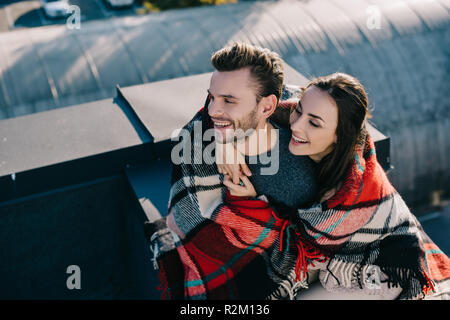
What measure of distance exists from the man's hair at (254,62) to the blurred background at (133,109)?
3.82 feet

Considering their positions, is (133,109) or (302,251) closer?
(302,251)

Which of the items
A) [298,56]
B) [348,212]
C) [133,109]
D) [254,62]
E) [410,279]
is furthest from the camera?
[298,56]

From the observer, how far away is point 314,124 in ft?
7.59

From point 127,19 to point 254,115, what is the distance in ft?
23.2

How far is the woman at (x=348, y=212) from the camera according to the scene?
2262 millimetres

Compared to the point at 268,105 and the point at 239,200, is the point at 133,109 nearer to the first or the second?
the point at 268,105

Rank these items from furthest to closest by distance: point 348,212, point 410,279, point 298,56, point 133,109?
point 298,56 → point 133,109 → point 410,279 → point 348,212

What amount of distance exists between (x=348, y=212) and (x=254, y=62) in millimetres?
997

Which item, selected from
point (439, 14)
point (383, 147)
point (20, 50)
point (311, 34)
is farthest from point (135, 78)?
point (439, 14)

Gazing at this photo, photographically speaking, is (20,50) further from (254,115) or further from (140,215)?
(254,115)

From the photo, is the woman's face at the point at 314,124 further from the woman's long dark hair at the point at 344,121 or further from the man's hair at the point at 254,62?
the man's hair at the point at 254,62

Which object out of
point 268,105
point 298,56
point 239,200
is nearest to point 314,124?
point 268,105

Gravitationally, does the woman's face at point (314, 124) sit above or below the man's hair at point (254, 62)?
below

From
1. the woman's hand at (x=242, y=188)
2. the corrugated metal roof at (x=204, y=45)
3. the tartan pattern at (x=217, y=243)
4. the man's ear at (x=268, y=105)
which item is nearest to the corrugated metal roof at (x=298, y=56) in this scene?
the corrugated metal roof at (x=204, y=45)
